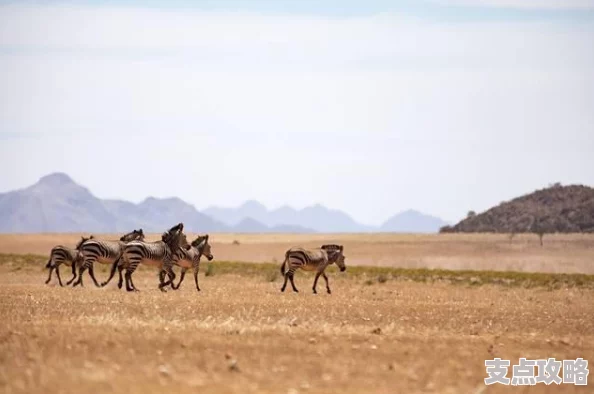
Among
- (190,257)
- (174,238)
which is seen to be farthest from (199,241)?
(174,238)

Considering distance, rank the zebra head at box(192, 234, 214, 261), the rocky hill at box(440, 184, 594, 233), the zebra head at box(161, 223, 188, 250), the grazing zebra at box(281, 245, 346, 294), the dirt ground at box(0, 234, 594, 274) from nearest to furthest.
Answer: the zebra head at box(161, 223, 188, 250), the grazing zebra at box(281, 245, 346, 294), the zebra head at box(192, 234, 214, 261), the dirt ground at box(0, 234, 594, 274), the rocky hill at box(440, 184, 594, 233)

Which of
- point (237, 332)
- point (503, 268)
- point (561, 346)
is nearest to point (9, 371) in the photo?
point (237, 332)

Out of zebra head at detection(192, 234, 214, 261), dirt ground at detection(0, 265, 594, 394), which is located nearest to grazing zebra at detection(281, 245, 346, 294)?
zebra head at detection(192, 234, 214, 261)

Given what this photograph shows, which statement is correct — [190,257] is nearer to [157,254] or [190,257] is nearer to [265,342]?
[157,254]

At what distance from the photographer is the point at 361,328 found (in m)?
20.2

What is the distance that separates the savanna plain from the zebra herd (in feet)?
3.01

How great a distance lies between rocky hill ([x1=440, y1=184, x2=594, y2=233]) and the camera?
12056cm

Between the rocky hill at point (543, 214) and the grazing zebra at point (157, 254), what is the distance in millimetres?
86141

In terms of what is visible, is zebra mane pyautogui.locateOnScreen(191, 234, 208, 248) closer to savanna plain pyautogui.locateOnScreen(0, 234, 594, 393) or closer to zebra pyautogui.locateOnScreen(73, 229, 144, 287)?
savanna plain pyautogui.locateOnScreen(0, 234, 594, 393)

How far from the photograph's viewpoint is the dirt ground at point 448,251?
218 feet

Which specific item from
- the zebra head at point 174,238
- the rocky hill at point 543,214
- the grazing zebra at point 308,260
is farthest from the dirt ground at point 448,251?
the zebra head at point 174,238

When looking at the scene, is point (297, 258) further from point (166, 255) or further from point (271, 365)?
point (271, 365)

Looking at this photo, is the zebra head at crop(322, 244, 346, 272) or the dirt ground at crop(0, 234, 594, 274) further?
the dirt ground at crop(0, 234, 594, 274)

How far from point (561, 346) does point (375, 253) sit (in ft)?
204
